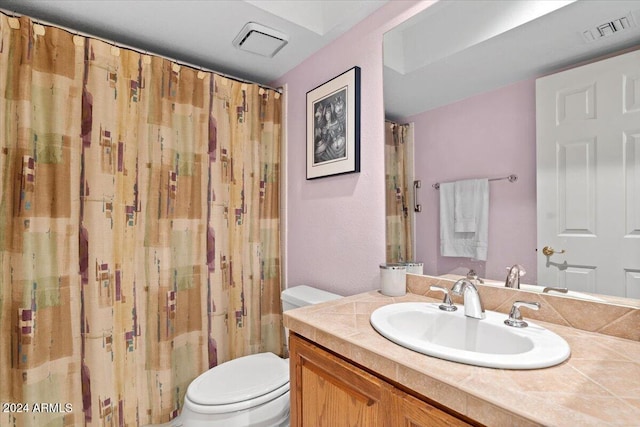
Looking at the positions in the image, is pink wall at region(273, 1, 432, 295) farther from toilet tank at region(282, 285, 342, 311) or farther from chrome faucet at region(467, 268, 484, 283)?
chrome faucet at region(467, 268, 484, 283)

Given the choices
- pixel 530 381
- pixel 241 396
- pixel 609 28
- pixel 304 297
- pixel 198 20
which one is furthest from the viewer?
pixel 304 297

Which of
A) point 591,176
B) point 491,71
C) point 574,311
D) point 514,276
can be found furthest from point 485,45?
point 574,311

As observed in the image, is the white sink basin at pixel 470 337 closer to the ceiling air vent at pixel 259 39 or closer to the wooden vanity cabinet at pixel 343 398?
the wooden vanity cabinet at pixel 343 398

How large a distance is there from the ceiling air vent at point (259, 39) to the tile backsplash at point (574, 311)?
1593 millimetres

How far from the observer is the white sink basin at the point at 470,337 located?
683 mm

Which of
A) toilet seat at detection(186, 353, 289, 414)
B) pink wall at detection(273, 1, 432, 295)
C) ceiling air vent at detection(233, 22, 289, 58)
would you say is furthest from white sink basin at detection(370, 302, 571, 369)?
ceiling air vent at detection(233, 22, 289, 58)

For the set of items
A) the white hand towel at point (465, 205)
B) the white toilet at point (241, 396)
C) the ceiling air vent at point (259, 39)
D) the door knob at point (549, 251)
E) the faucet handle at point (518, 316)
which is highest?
the ceiling air vent at point (259, 39)

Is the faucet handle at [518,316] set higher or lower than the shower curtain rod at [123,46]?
lower

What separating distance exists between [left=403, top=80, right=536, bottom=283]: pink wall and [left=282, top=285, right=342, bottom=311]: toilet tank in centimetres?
58

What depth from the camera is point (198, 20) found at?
1.54m

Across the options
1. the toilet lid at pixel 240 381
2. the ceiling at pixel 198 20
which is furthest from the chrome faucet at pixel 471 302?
the ceiling at pixel 198 20

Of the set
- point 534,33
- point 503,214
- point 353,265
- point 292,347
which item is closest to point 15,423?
point 292,347

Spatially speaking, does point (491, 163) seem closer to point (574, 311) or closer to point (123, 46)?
point (574, 311)

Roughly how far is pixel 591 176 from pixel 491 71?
49cm
